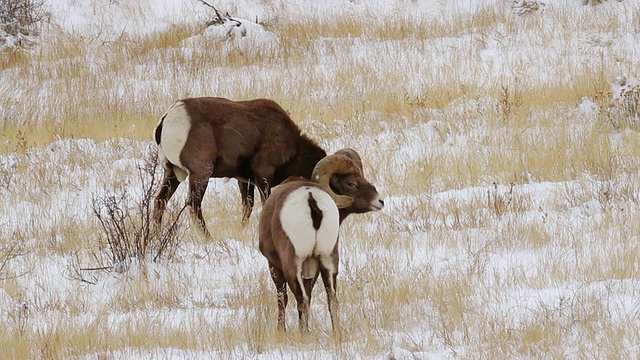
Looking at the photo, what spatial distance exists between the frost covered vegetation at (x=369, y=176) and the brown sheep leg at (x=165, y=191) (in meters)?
0.29

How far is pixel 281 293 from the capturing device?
6508mm

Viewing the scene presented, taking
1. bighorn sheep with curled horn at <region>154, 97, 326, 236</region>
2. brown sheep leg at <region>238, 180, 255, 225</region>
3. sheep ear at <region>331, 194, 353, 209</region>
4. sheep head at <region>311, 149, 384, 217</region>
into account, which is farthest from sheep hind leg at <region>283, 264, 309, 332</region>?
brown sheep leg at <region>238, 180, 255, 225</region>

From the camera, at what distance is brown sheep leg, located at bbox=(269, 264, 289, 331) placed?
6.50 m

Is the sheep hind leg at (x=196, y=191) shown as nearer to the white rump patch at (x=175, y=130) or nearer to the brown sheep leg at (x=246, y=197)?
the white rump patch at (x=175, y=130)

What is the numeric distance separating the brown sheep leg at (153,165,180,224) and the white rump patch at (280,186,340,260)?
3.52 m

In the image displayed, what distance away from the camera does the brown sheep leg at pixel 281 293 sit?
21.3ft

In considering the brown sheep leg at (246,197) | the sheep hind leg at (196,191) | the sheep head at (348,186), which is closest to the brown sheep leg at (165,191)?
the sheep hind leg at (196,191)

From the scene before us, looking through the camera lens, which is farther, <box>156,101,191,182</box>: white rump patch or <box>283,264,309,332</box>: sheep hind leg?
<box>156,101,191,182</box>: white rump patch

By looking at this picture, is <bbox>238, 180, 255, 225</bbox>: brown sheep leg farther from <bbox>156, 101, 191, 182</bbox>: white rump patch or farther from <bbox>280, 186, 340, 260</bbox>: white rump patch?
<bbox>280, 186, 340, 260</bbox>: white rump patch

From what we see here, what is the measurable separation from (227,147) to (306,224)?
3.38 meters

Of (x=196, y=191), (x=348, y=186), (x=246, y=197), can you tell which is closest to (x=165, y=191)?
(x=196, y=191)

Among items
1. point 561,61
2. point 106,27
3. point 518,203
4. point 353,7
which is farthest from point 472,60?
point 106,27

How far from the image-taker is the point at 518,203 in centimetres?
934

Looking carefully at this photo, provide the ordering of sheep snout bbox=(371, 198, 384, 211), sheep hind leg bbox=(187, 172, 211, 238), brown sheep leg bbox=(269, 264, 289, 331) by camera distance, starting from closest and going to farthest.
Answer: brown sheep leg bbox=(269, 264, 289, 331) < sheep snout bbox=(371, 198, 384, 211) < sheep hind leg bbox=(187, 172, 211, 238)
